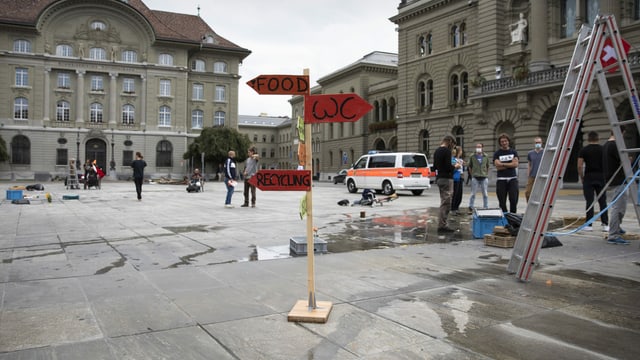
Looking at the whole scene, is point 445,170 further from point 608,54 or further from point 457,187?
point 608,54

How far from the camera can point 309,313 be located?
13.8 ft

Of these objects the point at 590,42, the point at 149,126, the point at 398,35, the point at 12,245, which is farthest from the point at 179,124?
the point at 590,42

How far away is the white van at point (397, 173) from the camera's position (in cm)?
2286

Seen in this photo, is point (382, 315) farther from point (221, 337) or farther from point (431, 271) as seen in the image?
point (431, 271)

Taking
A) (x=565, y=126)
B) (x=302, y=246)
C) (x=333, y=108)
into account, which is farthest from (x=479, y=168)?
(x=333, y=108)

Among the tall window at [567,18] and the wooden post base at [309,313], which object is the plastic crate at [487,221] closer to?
the wooden post base at [309,313]

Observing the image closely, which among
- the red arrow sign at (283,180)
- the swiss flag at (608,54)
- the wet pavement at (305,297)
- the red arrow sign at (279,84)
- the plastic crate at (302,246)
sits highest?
the swiss flag at (608,54)

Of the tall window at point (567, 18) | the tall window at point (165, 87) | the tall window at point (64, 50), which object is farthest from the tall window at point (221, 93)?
the tall window at point (567, 18)

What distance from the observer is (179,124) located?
63562 millimetres

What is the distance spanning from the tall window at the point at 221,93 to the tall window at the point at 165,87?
661 centimetres

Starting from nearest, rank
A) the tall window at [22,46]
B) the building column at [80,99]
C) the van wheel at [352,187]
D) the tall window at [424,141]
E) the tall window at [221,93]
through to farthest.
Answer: the van wheel at [352,187] < the tall window at [424,141] < the tall window at [22,46] < the building column at [80,99] < the tall window at [221,93]

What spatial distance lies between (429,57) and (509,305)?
45794mm

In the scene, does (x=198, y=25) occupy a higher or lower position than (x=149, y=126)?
higher

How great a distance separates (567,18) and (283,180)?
3700 cm
